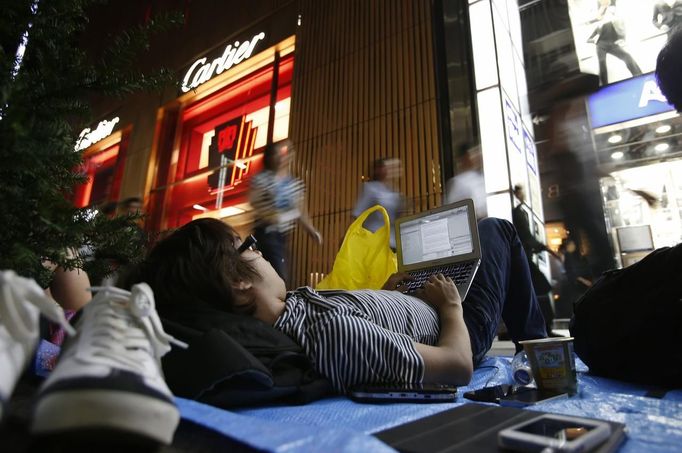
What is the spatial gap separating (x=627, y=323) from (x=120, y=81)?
4.76 ft

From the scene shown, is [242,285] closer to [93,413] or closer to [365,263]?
[93,413]

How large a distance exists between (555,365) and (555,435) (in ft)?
1.75

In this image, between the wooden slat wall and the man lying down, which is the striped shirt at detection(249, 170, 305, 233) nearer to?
the wooden slat wall

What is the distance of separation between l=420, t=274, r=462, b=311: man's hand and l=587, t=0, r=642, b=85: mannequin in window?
411cm

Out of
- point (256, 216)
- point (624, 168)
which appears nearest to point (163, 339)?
point (256, 216)

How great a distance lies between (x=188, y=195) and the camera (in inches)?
261

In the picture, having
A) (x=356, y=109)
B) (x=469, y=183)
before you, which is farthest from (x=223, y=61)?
(x=469, y=183)

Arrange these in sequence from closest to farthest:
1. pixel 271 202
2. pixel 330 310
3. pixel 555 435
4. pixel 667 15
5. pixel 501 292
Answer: pixel 555 435
pixel 330 310
pixel 501 292
pixel 271 202
pixel 667 15

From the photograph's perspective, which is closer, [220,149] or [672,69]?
[672,69]

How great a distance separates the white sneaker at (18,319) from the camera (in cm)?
45

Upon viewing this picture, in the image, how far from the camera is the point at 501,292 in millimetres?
1604

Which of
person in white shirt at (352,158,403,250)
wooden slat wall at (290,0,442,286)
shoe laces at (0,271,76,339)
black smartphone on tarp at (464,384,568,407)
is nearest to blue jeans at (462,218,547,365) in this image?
black smartphone on tarp at (464,384,568,407)

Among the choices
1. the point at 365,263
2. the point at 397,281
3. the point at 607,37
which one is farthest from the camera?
the point at 607,37

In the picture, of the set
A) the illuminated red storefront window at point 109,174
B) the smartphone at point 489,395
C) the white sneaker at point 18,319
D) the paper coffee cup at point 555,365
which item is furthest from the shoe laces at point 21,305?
the illuminated red storefront window at point 109,174
